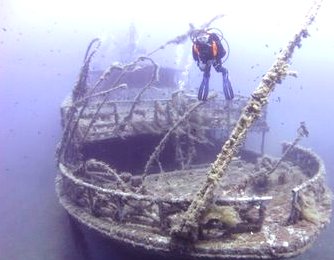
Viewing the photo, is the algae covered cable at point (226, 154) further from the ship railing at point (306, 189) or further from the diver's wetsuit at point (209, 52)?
the diver's wetsuit at point (209, 52)

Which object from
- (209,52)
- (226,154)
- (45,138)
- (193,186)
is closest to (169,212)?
(226,154)

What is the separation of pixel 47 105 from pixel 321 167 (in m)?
35.7

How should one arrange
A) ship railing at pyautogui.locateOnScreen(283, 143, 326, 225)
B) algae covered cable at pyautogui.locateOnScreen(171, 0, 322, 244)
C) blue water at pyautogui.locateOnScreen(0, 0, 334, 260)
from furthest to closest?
blue water at pyautogui.locateOnScreen(0, 0, 334, 260)
ship railing at pyautogui.locateOnScreen(283, 143, 326, 225)
algae covered cable at pyautogui.locateOnScreen(171, 0, 322, 244)

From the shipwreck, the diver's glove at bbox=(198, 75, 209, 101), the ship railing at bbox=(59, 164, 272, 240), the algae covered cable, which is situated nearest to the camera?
the algae covered cable

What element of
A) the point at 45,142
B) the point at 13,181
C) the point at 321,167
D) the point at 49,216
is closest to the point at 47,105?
the point at 45,142

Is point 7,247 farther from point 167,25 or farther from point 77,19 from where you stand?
point 77,19

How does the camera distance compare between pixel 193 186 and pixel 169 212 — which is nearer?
pixel 169 212

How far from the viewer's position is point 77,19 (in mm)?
143625

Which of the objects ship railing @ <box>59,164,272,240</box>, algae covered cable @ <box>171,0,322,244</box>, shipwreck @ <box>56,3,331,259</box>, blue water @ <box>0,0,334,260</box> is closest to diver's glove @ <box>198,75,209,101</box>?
shipwreck @ <box>56,3,331,259</box>

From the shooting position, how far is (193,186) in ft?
35.4

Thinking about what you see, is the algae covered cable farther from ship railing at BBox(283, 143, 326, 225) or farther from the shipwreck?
ship railing at BBox(283, 143, 326, 225)

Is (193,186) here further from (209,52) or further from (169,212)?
(209,52)

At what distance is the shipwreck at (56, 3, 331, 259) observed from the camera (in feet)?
21.9

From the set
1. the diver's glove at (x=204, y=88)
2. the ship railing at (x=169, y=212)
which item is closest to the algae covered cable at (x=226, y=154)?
the ship railing at (x=169, y=212)
